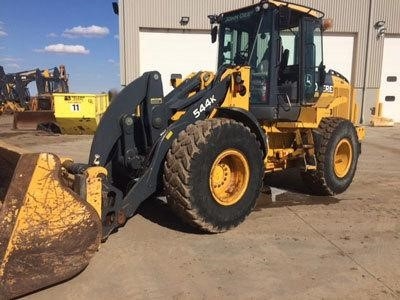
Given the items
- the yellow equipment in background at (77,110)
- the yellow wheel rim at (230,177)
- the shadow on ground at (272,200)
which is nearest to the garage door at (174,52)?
the yellow equipment in background at (77,110)

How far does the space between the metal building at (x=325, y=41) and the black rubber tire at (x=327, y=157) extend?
40.5 feet

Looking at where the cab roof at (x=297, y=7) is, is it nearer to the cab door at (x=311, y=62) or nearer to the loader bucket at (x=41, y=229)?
the cab door at (x=311, y=62)

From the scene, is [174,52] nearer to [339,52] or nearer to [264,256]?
[339,52]

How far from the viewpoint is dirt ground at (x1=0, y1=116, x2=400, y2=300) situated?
3650mm

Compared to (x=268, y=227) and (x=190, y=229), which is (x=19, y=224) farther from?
(x=268, y=227)

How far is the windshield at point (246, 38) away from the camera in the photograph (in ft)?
19.2

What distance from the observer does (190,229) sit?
16.3ft

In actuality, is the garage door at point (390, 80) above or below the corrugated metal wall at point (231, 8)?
below

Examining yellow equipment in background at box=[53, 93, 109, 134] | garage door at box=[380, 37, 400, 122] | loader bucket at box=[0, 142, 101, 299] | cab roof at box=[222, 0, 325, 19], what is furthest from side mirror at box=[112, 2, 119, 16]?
loader bucket at box=[0, 142, 101, 299]

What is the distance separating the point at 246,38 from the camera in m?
6.16

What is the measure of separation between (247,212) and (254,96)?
165 centimetres

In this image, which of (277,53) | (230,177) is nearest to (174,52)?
(277,53)

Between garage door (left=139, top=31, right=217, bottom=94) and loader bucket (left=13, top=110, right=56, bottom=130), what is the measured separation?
4.26 metres

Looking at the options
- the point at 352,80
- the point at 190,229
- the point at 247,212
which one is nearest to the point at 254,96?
the point at 247,212
